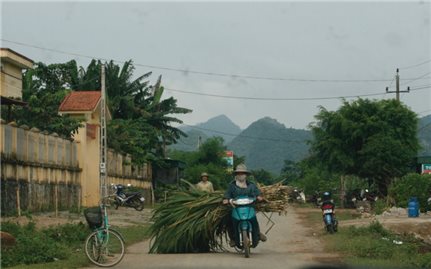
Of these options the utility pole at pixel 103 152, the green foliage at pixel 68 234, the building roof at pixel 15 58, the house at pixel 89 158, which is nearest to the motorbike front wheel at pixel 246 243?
the green foliage at pixel 68 234

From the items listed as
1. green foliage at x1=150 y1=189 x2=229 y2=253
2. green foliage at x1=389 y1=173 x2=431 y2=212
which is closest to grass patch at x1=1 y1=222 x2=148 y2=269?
green foliage at x1=150 y1=189 x2=229 y2=253

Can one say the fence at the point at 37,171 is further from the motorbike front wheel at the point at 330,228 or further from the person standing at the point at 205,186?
the motorbike front wheel at the point at 330,228

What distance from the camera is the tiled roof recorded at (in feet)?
116

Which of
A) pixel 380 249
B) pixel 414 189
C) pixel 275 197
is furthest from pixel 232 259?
pixel 414 189

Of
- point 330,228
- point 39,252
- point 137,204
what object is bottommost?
point 137,204

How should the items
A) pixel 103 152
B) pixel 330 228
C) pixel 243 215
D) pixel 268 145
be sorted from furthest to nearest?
pixel 268 145 < pixel 103 152 < pixel 330 228 < pixel 243 215

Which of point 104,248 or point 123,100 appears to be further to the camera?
point 123,100

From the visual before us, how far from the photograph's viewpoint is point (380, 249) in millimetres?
12117

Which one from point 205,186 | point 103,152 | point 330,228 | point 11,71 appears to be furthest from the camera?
point 11,71

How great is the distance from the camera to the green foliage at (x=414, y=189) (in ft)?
87.0

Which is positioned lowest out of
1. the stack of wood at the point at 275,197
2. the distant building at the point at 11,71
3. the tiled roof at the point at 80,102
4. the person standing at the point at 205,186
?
the stack of wood at the point at 275,197

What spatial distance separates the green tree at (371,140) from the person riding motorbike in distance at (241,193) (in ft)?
69.8

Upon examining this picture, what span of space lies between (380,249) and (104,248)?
5.05m

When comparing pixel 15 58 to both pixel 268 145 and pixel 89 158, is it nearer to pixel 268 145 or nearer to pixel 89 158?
pixel 89 158
